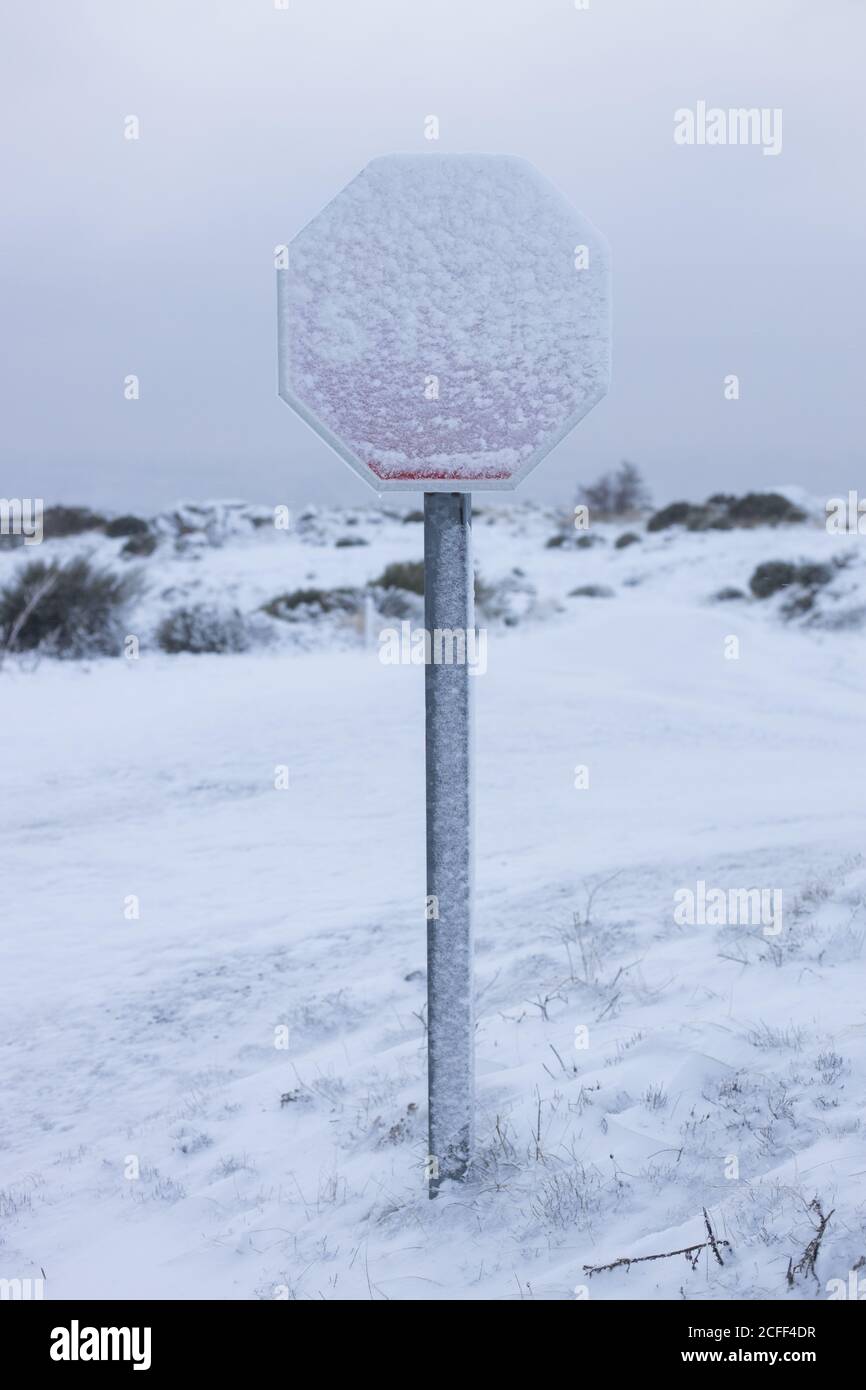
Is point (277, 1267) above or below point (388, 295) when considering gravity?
below

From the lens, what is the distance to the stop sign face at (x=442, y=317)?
231cm

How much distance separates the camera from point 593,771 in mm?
7539

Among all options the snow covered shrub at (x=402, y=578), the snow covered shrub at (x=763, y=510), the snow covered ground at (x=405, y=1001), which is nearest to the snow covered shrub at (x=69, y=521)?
the snow covered shrub at (x=402, y=578)

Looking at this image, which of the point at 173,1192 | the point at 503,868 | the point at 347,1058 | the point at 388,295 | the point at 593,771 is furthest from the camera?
the point at 593,771

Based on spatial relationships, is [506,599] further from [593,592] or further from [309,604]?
[309,604]

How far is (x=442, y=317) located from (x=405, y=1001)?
2.57m

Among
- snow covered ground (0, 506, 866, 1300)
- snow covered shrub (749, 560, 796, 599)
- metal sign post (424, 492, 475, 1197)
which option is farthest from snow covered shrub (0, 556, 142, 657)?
metal sign post (424, 492, 475, 1197)

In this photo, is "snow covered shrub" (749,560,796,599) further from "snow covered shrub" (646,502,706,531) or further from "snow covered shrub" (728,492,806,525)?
"snow covered shrub" (728,492,806,525)

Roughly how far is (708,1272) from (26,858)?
469cm

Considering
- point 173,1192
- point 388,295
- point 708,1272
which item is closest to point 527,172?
point 388,295

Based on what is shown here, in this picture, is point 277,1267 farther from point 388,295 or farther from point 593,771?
point 593,771

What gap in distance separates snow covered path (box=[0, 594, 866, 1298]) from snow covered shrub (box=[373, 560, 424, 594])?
961cm

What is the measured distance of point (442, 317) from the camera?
2.30 meters

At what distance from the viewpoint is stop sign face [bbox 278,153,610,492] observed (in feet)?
7.57
